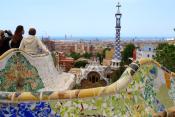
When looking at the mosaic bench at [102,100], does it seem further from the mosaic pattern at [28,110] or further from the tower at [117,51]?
the tower at [117,51]

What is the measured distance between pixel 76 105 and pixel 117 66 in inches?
1617

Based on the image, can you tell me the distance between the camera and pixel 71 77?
627 centimetres

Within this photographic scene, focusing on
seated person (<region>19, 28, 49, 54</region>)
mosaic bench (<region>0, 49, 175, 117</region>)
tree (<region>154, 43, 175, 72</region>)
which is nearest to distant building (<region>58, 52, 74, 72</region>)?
tree (<region>154, 43, 175, 72</region>)

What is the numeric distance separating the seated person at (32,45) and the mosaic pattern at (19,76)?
0.21 meters

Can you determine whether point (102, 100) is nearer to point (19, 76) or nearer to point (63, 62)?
point (19, 76)

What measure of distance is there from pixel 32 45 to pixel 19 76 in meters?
0.51

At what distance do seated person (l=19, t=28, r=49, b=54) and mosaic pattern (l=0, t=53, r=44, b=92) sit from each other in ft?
0.70

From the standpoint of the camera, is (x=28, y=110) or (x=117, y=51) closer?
(x=28, y=110)

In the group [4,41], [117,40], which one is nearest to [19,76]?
[4,41]

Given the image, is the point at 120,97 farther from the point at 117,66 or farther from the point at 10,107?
the point at 117,66

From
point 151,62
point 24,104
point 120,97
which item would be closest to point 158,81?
point 151,62

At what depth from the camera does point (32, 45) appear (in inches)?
232

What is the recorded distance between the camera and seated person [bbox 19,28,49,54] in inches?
225

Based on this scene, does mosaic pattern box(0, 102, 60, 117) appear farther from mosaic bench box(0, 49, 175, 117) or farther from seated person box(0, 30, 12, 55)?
seated person box(0, 30, 12, 55)
